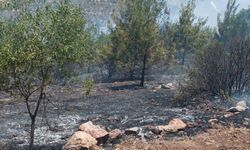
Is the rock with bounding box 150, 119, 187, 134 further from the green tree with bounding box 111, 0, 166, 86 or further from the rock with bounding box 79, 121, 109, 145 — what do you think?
the green tree with bounding box 111, 0, 166, 86

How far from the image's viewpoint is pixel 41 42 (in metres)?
11.3

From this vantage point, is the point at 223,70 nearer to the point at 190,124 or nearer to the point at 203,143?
the point at 190,124

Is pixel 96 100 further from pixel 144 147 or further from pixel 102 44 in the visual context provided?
pixel 102 44

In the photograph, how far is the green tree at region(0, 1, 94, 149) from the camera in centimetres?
1106

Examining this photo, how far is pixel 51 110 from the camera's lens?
20.7m

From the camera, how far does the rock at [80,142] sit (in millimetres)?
12234

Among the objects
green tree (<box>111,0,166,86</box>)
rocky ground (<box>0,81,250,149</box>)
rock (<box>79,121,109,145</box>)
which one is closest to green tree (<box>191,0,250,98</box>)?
rocky ground (<box>0,81,250,149</box>)

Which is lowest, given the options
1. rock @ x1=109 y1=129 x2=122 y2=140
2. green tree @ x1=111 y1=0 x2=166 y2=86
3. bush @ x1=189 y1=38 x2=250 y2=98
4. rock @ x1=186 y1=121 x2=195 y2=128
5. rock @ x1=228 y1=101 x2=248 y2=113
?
rock @ x1=109 y1=129 x2=122 y2=140

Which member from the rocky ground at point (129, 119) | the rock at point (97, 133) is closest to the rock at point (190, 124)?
→ the rocky ground at point (129, 119)

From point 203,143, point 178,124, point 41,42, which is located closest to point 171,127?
point 178,124

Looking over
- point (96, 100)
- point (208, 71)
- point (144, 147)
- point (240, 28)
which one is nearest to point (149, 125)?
point (144, 147)

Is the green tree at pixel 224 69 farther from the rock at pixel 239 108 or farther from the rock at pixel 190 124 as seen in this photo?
the rock at pixel 190 124

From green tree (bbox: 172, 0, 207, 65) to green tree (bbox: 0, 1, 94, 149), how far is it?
33.2 meters

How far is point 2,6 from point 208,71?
11748 millimetres
